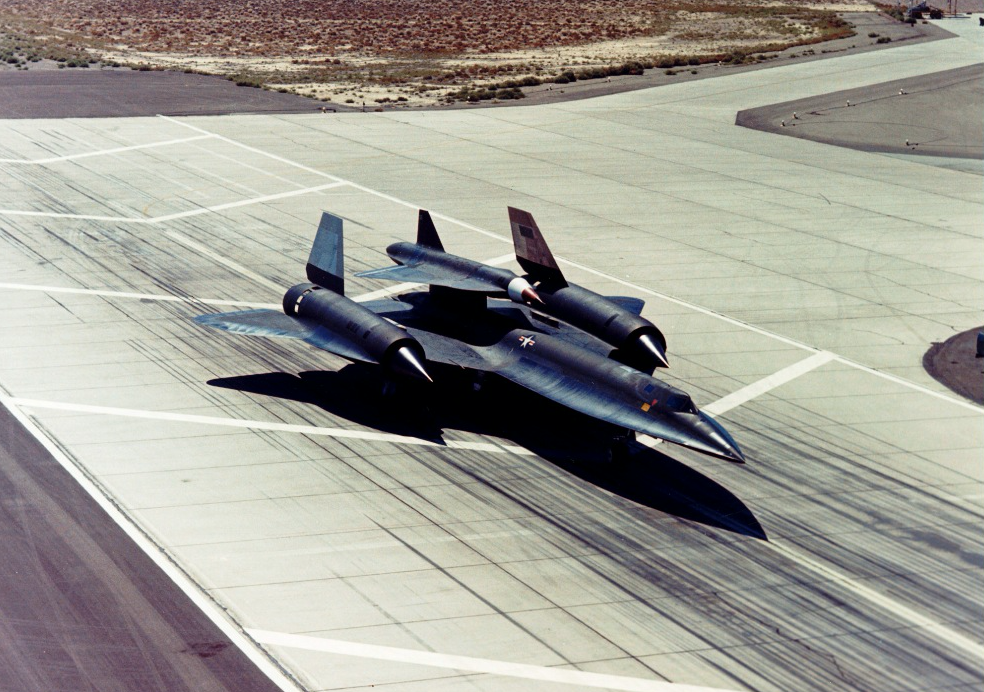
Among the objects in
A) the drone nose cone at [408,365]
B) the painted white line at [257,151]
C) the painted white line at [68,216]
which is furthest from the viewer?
the painted white line at [257,151]

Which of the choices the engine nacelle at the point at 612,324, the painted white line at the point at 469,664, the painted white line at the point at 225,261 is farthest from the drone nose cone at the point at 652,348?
the painted white line at the point at 225,261

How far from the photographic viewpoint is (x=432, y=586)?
2128 centimetres

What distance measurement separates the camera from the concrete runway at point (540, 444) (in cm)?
1997

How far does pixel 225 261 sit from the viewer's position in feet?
135

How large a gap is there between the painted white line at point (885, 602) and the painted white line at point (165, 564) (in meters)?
11.1

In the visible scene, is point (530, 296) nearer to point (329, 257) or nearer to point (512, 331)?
point (512, 331)

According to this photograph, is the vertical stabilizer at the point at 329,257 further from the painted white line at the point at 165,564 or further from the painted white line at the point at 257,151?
the painted white line at the point at 257,151

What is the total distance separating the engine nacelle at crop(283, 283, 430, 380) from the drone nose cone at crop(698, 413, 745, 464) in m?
7.26

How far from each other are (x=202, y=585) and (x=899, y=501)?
16372mm

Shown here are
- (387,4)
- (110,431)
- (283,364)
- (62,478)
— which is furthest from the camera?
(387,4)

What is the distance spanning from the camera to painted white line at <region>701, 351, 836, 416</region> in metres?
30.1

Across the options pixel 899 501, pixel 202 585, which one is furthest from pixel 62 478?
pixel 899 501

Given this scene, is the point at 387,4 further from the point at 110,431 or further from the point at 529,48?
the point at 110,431

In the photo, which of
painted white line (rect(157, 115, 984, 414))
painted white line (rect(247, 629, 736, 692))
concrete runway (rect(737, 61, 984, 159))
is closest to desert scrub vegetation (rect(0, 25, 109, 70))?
painted white line (rect(157, 115, 984, 414))
